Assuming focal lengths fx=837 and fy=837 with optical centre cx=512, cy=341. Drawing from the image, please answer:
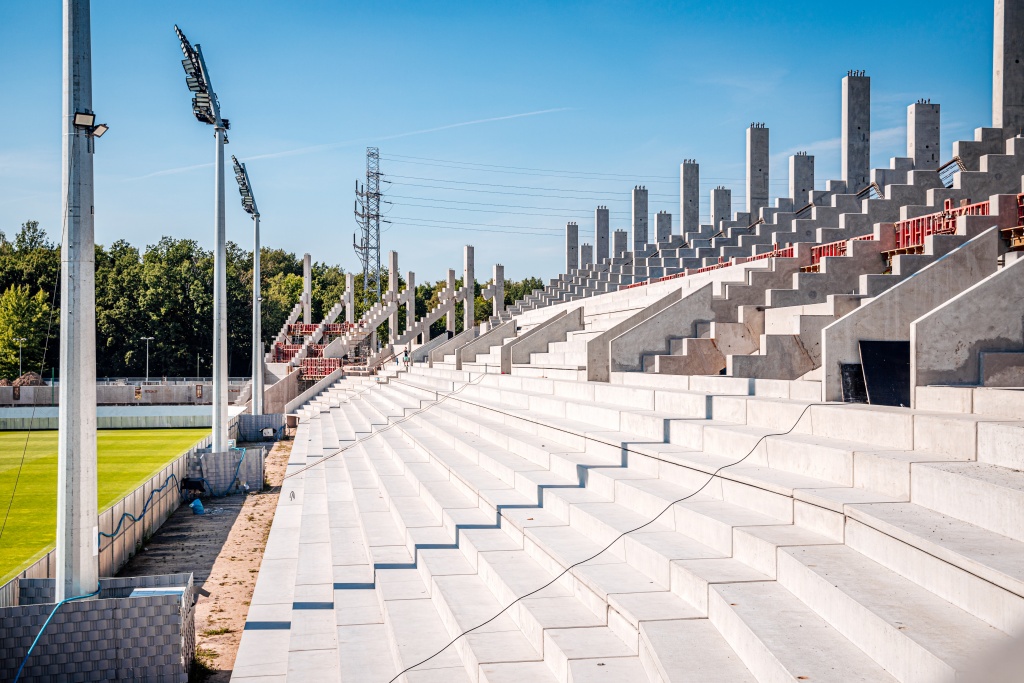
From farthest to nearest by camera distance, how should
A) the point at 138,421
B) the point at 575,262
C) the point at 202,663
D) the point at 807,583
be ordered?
the point at 575,262 → the point at 138,421 → the point at 202,663 → the point at 807,583

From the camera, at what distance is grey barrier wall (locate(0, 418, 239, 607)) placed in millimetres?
7703

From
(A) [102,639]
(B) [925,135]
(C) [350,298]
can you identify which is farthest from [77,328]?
(C) [350,298]

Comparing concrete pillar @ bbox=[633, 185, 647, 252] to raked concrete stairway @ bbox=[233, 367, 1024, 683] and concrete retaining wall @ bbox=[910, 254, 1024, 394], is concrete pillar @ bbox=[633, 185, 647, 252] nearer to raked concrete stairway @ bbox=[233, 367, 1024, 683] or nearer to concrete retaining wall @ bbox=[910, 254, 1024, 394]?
raked concrete stairway @ bbox=[233, 367, 1024, 683]

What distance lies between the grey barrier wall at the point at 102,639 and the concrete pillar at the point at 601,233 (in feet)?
111

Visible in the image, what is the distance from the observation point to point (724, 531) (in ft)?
16.1

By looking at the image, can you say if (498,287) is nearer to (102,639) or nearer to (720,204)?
(720,204)

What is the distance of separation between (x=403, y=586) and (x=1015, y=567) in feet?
15.8

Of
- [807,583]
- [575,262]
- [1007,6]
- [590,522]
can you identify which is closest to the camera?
[807,583]

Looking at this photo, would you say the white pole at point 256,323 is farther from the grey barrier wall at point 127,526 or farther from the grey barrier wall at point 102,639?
the grey barrier wall at point 102,639

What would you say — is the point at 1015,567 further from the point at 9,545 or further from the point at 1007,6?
the point at 9,545

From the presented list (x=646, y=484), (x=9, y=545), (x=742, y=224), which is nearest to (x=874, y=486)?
(x=646, y=484)

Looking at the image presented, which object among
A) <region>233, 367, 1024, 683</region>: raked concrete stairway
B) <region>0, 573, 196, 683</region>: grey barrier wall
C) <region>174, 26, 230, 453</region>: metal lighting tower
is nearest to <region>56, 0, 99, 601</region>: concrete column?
<region>0, 573, 196, 683</region>: grey barrier wall

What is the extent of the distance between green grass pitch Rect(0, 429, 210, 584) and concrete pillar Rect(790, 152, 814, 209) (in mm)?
18425

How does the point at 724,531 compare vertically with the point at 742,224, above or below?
below
